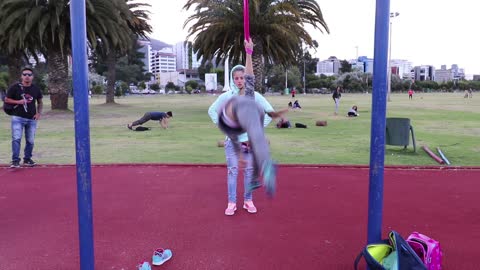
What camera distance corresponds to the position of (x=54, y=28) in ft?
69.6

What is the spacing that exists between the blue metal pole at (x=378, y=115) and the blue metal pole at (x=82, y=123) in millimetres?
2275

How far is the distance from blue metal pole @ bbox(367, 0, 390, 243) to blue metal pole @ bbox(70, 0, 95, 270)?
2.28 m

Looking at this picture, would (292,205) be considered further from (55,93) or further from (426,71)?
(426,71)

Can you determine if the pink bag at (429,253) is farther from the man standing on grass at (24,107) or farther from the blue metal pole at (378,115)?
the man standing on grass at (24,107)

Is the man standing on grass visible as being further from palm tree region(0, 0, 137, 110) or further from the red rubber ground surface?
palm tree region(0, 0, 137, 110)

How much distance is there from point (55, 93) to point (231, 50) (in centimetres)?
1017

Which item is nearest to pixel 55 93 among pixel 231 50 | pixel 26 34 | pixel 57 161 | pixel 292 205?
pixel 26 34

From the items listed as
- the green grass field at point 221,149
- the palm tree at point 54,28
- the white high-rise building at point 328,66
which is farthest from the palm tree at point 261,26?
the white high-rise building at point 328,66

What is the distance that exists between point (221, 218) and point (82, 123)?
250 cm

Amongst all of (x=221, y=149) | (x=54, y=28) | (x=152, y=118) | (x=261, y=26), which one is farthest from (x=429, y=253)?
(x=54, y=28)

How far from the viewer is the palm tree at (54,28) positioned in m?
21.2

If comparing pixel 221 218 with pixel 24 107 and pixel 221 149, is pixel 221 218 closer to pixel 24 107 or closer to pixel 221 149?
pixel 24 107

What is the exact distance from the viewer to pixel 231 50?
2506 centimetres

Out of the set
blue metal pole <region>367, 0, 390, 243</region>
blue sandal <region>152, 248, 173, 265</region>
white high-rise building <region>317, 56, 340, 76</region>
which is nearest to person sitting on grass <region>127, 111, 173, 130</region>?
blue sandal <region>152, 248, 173, 265</region>
